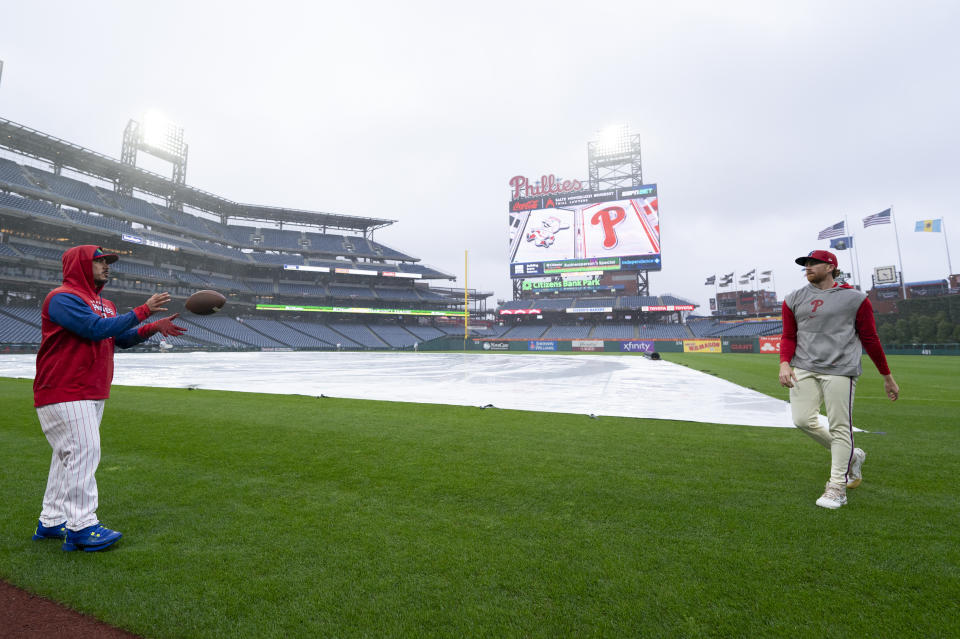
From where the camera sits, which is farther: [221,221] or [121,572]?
[221,221]

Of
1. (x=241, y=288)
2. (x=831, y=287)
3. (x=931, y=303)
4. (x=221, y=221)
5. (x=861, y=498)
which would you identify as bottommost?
(x=861, y=498)

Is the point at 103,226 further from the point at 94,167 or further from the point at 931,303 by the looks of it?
the point at 931,303

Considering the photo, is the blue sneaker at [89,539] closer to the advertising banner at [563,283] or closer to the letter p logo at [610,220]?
the letter p logo at [610,220]

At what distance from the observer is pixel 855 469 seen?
12.0ft

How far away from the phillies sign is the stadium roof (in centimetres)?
2130

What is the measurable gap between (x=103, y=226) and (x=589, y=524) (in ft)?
182

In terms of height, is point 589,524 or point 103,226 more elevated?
point 103,226

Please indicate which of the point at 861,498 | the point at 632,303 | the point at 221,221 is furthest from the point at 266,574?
the point at 221,221

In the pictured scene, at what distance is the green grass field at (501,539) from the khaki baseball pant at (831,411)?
35 cm

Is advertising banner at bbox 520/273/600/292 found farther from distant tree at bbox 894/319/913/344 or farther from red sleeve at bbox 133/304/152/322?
red sleeve at bbox 133/304/152/322

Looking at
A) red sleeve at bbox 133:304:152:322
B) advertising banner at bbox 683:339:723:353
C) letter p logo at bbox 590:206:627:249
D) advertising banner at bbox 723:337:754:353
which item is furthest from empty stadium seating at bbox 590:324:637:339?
red sleeve at bbox 133:304:152:322

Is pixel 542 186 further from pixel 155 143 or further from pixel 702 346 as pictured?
pixel 155 143

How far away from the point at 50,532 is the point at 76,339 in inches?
48.5

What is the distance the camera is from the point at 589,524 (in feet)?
9.67
